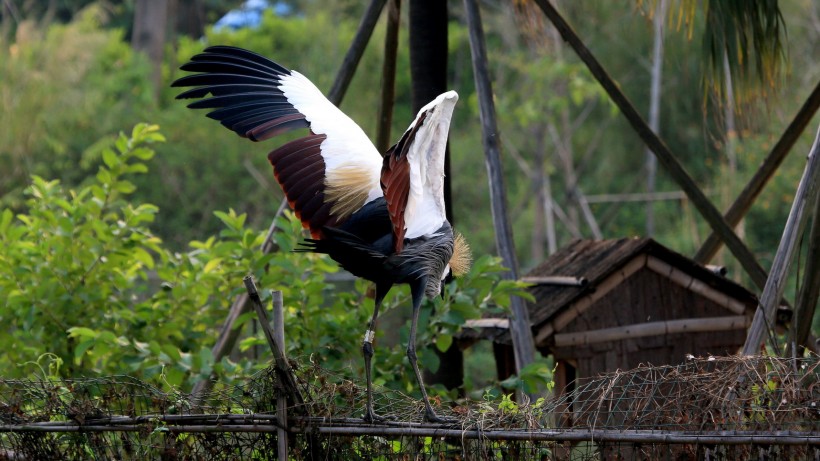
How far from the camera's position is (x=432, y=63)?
6.65m

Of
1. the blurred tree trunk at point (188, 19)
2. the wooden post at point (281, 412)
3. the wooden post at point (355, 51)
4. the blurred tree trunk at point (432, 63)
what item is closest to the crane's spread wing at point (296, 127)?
the wooden post at point (281, 412)

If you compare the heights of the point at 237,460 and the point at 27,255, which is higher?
the point at 27,255

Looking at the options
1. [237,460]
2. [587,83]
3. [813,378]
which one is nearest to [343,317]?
[237,460]

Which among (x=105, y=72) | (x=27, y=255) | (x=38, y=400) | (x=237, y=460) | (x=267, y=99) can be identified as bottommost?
(x=237, y=460)

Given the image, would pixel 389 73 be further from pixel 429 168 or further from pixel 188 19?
pixel 188 19

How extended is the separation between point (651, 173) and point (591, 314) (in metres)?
11.1

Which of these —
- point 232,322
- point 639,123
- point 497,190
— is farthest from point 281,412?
point 639,123

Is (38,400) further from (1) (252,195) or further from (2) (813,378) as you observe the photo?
(1) (252,195)

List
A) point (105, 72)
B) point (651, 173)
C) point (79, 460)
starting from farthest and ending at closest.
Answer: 1. point (105, 72)
2. point (651, 173)
3. point (79, 460)

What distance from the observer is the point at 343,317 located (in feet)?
18.9

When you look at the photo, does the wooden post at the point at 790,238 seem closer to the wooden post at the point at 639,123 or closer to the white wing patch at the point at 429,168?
the wooden post at the point at 639,123

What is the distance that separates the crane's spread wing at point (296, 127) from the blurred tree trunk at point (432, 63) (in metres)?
1.68

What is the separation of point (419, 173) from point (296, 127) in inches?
30.7

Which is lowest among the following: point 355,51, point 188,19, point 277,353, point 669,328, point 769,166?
point 669,328
